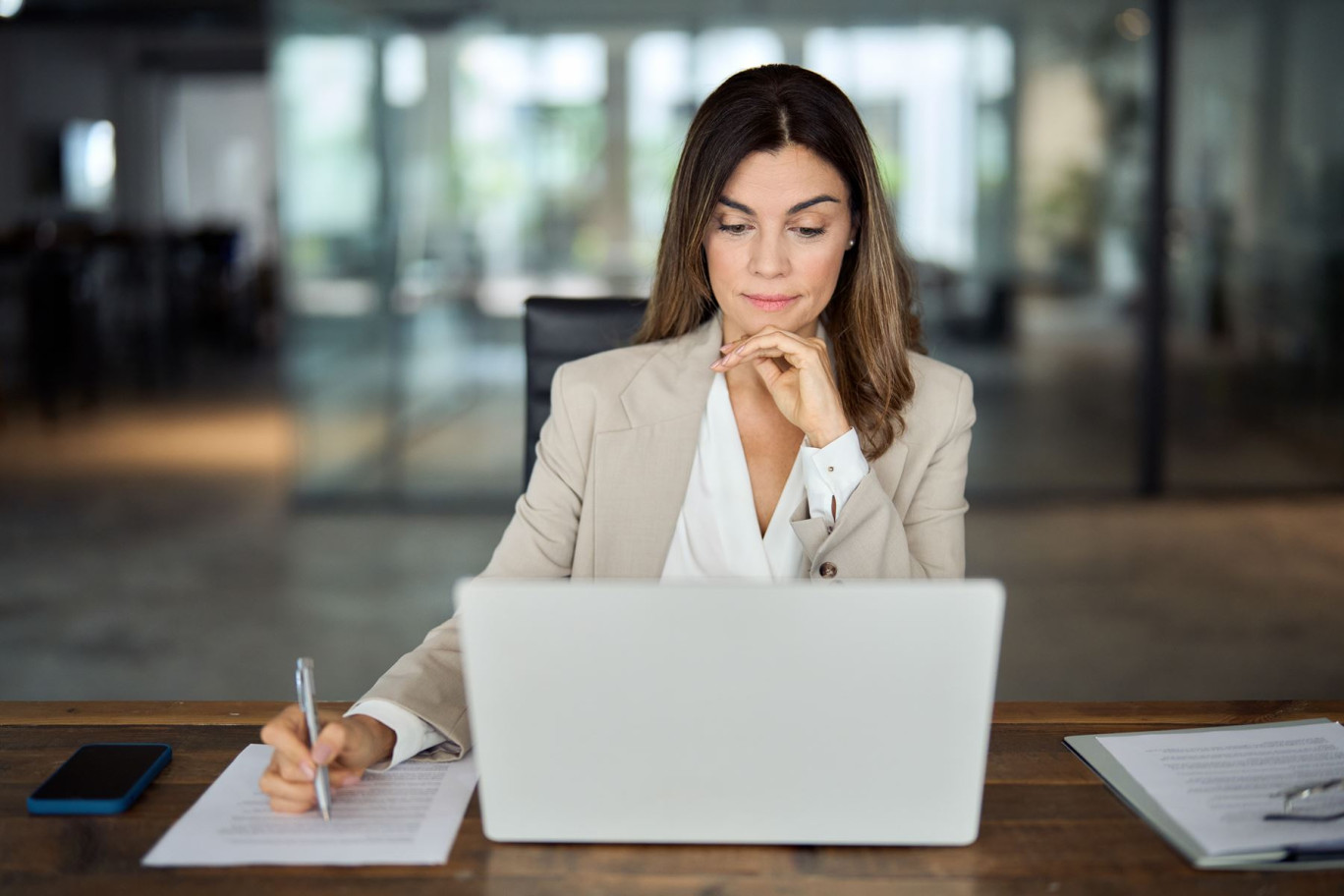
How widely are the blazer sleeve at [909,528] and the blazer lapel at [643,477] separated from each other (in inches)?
7.2

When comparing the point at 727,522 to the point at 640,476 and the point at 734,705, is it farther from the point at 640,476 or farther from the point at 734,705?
the point at 734,705

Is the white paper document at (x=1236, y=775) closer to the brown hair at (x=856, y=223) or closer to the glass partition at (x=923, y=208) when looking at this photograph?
the brown hair at (x=856, y=223)

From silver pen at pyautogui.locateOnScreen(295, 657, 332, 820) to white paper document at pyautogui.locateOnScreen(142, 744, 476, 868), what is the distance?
0.01 m

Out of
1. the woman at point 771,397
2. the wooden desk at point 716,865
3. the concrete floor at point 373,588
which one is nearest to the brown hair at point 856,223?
the woman at point 771,397

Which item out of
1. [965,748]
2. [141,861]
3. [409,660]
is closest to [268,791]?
[141,861]

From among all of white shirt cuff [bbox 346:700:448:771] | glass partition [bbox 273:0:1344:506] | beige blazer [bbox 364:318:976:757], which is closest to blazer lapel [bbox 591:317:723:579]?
beige blazer [bbox 364:318:976:757]

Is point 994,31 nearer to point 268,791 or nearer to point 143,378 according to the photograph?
point 268,791

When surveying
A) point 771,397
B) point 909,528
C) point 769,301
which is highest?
point 769,301

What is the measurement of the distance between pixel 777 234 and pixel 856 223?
13 centimetres

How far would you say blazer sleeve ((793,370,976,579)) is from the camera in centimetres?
143

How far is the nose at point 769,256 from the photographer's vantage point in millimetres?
1539

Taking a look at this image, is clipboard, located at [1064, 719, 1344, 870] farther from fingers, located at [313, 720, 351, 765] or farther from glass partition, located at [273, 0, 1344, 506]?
glass partition, located at [273, 0, 1344, 506]

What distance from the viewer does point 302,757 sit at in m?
1.05

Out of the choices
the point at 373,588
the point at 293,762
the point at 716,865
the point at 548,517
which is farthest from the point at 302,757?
the point at 373,588
